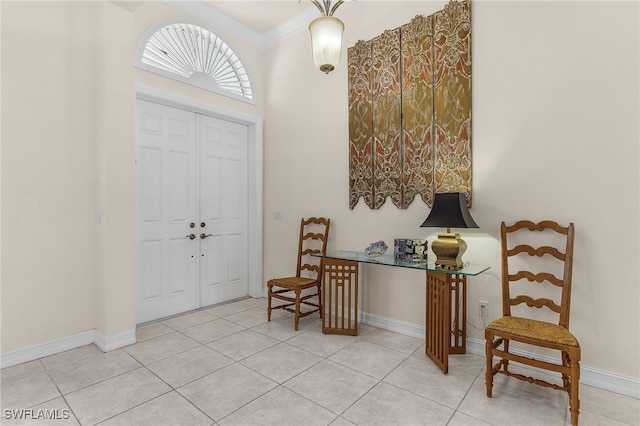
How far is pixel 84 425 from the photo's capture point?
1768mm

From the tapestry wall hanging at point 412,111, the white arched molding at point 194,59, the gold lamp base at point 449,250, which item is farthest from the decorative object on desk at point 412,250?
the white arched molding at point 194,59

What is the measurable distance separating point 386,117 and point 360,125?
11.6 inches

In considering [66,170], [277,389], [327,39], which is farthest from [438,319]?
[66,170]

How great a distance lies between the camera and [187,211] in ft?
12.0

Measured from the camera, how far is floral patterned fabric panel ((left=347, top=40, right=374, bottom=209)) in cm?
324

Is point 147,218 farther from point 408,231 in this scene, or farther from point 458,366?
point 458,366

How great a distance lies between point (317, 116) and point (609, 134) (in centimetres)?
259

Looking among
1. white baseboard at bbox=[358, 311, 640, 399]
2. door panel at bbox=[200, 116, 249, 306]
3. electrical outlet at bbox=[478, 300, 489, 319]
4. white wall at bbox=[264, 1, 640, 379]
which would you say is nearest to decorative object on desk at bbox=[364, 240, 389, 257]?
white wall at bbox=[264, 1, 640, 379]

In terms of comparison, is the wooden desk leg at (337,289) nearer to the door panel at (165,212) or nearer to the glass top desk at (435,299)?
the glass top desk at (435,299)

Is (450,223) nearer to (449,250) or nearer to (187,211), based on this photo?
(449,250)

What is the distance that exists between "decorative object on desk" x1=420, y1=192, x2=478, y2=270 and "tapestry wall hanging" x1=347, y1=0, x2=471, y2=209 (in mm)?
320

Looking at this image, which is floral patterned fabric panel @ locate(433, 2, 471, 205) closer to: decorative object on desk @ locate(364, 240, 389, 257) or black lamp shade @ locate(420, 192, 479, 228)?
black lamp shade @ locate(420, 192, 479, 228)

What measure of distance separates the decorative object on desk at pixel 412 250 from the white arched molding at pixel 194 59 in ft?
9.09

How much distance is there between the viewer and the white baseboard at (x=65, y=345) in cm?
246
